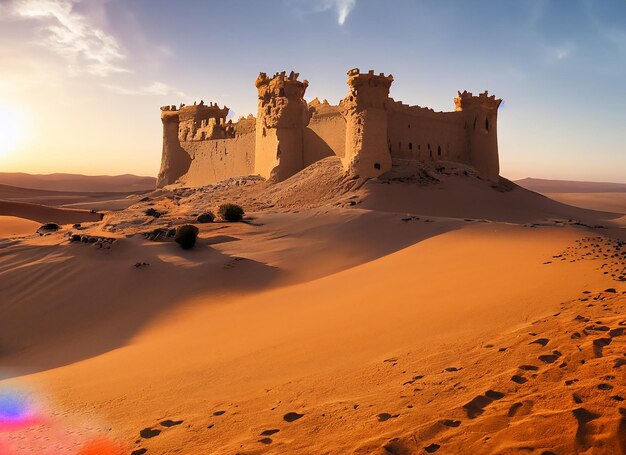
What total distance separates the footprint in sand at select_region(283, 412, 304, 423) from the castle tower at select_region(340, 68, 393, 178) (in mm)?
19399

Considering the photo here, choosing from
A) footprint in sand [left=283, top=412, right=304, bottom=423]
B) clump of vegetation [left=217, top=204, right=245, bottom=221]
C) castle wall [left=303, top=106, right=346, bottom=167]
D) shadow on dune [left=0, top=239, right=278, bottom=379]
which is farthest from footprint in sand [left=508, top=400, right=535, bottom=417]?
castle wall [left=303, top=106, right=346, bottom=167]

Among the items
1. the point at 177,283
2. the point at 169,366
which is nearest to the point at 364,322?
the point at 169,366

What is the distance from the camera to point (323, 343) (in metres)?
5.61

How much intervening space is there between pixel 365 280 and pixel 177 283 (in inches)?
181

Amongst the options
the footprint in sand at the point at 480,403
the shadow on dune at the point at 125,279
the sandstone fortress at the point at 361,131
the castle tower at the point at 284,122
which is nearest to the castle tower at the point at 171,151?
the sandstone fortress at the point at 361,131

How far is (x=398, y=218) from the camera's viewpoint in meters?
15.6

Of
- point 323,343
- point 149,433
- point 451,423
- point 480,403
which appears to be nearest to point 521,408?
point 480,403

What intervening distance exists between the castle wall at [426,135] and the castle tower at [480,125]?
0.40 m

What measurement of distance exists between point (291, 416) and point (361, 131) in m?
19.9

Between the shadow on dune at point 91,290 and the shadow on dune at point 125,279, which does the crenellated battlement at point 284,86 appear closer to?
the shadow on dune at point 125,279

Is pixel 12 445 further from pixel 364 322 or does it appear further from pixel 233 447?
pixel 364 322

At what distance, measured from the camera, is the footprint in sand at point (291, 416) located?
3.58m

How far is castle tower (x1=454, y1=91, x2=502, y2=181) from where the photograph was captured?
28.9 meters

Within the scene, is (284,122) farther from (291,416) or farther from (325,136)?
(291,416)
